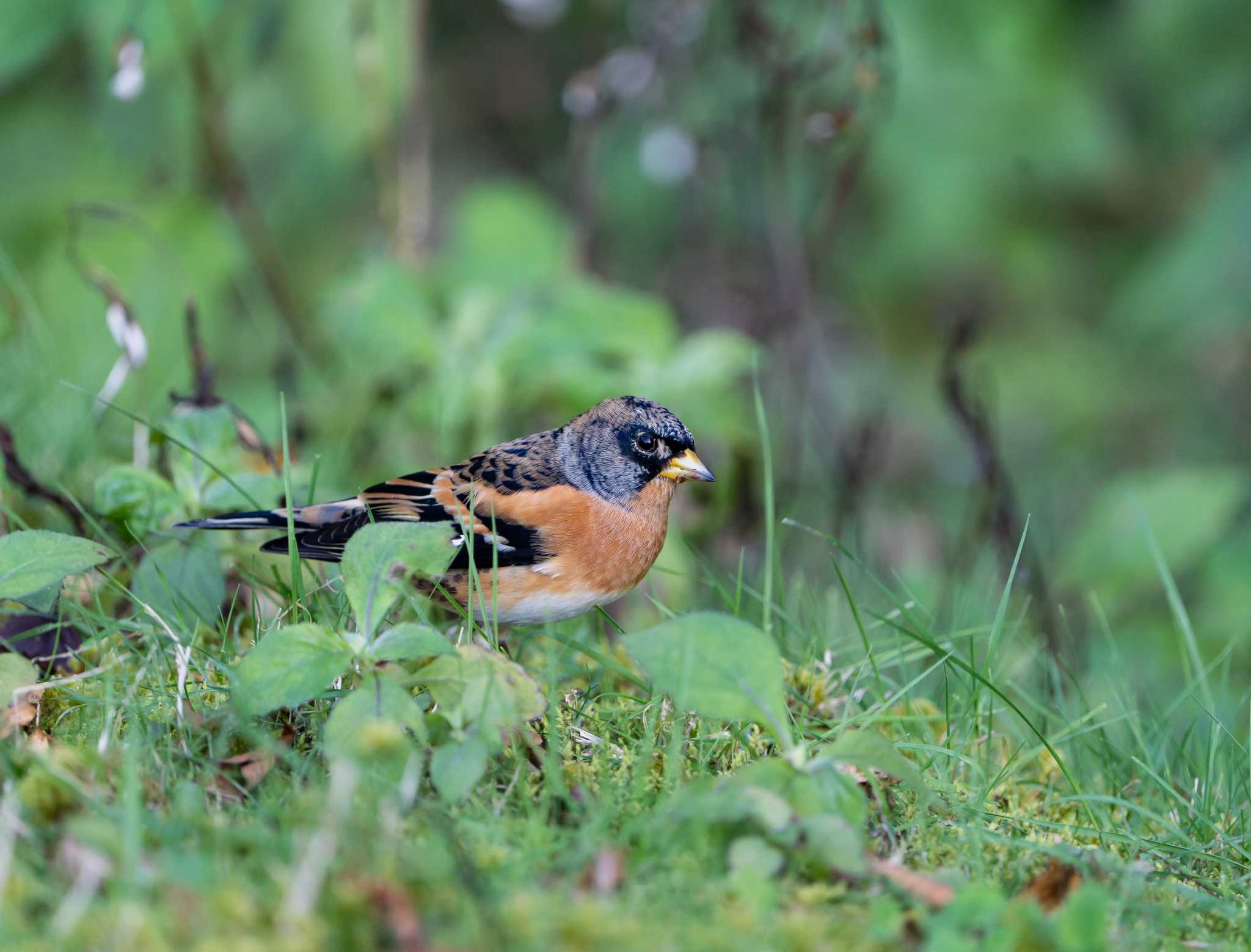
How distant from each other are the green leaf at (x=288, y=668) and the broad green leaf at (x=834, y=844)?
0.86 metres

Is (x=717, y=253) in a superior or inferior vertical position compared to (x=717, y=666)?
inferior

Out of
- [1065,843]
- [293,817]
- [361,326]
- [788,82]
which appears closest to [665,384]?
[361,326]

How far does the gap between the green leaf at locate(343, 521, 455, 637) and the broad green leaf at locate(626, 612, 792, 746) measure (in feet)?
1.62

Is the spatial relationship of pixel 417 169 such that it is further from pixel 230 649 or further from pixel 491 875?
pixel 491 875

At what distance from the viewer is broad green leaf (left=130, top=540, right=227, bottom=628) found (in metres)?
2.89

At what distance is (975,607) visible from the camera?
3941 mm

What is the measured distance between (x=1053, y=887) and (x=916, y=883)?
293 mm

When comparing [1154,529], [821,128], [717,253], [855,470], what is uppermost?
[821,128]

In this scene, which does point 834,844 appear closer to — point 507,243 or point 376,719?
point 376,719

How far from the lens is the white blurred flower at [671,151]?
6.17m

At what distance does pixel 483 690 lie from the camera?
218 cm

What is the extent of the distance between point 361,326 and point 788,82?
229cm

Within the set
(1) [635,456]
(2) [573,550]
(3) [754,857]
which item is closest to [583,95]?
(1) [635,456]

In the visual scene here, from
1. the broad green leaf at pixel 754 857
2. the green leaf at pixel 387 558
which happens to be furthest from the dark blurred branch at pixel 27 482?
the broad green leaf at pixel 754 857
